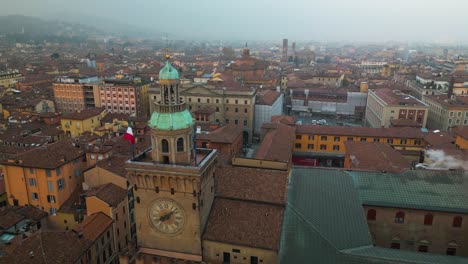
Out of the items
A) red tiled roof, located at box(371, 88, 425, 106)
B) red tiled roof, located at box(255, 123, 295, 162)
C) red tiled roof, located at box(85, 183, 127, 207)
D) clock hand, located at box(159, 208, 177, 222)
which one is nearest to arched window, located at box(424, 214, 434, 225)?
red tiled roof, located at box(255, 123, 295, 162)

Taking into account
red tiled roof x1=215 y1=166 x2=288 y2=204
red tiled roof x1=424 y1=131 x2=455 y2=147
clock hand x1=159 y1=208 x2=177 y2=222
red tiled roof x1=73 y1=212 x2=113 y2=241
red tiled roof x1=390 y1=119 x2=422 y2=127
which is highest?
red tiled roof x1=215 y1=166 x2=288 y2=204

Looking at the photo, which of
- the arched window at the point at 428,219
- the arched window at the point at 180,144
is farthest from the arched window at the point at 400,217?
the arched window at the point at 180,144

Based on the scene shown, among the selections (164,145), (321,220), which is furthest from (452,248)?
(164,145)

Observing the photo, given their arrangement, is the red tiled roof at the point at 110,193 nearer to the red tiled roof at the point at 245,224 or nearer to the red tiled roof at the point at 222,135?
the red tiled roof at the point at 245,224

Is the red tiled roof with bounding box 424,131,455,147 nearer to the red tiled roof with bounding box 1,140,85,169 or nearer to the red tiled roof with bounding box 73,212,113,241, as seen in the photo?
the red tiled roof with bounding box 73,212,113,241

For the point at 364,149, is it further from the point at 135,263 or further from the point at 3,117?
the point at 3,117

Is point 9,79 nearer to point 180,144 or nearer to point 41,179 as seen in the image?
point 41,179

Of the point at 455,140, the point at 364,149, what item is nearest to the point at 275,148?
the point at 364,149
